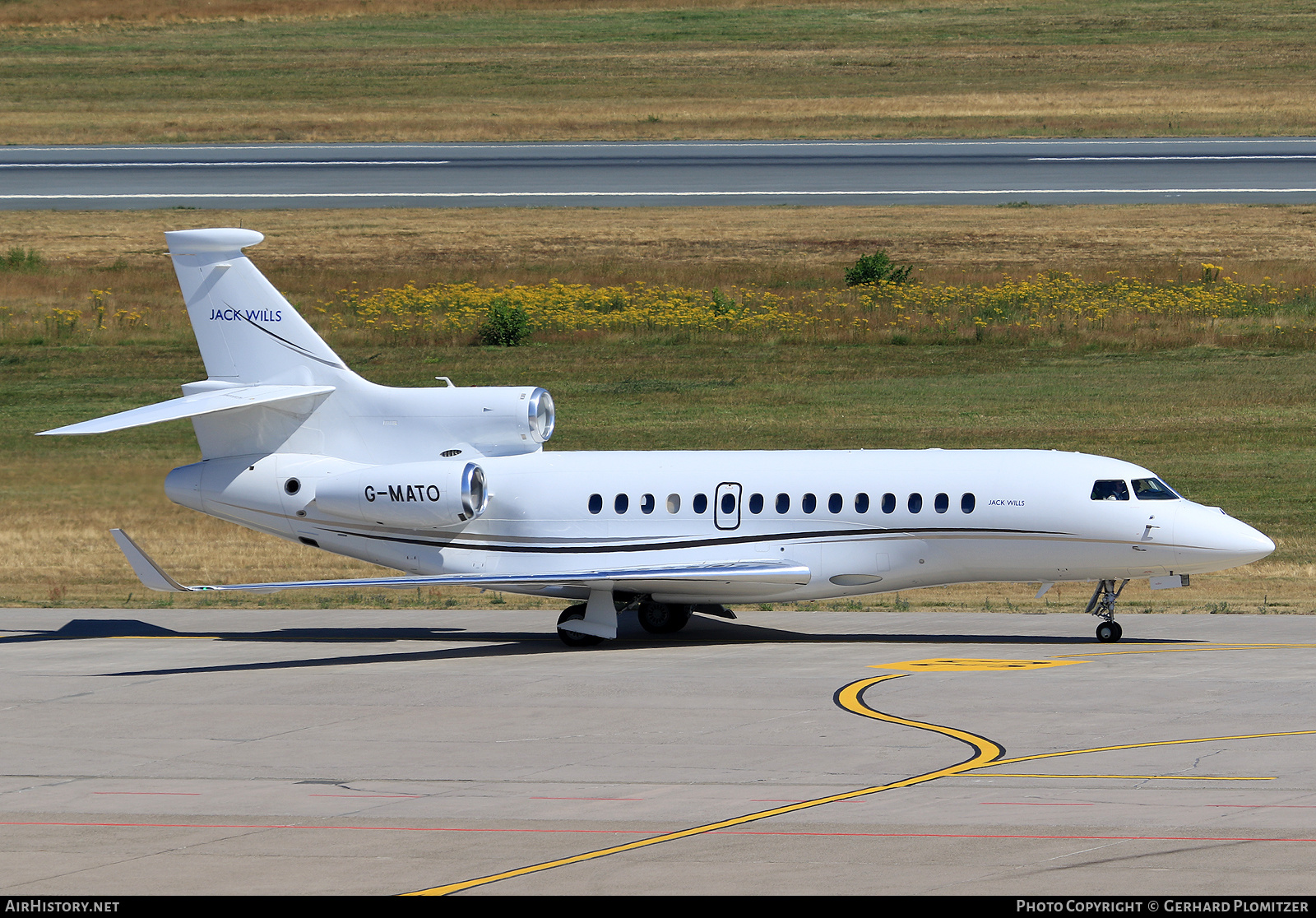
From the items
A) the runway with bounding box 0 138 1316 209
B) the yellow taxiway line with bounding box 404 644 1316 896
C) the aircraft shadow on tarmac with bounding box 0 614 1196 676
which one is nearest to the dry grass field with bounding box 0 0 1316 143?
the runway with bounding box 0 138 1316 209

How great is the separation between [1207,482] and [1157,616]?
13.2 m

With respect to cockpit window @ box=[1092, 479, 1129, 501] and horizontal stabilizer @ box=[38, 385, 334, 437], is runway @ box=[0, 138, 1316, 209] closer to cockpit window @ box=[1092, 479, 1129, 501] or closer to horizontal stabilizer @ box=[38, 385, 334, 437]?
horizontal stabilizer @ box=[38, 385, 334, 437]

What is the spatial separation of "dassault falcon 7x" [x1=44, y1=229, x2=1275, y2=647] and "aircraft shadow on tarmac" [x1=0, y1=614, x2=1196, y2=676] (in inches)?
23.5

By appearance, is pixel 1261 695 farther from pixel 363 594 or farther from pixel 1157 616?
pixel 363 594

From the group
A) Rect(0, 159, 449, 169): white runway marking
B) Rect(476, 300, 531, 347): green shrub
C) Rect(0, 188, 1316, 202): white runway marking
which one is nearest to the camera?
Rect(476, 300, 531, 347): green shrub

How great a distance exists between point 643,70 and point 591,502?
3220 inches

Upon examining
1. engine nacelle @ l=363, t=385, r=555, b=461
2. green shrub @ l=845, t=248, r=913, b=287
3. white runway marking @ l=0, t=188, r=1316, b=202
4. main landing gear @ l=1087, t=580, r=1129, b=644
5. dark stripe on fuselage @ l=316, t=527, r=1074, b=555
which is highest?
white runway marking @ l=0, t=188, r=1316, b=202

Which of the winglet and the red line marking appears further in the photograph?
the winglet

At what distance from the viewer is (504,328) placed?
196 feet

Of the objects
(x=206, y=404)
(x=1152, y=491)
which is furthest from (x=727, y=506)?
(x=206, y=404)

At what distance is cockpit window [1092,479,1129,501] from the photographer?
27391mm

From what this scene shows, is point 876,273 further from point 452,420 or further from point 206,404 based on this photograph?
point 206,404

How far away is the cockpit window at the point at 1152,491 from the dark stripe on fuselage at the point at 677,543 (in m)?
1.31

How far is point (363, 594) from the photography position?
119ft
